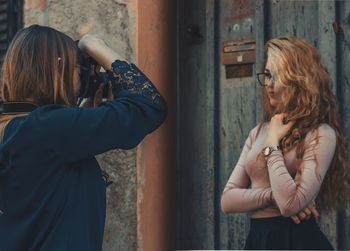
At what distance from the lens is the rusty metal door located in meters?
3.13

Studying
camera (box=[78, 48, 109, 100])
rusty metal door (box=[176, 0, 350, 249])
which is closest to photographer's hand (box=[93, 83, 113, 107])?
camera (box=[78, 48, 109, 100])

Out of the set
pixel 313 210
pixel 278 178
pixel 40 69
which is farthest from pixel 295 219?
pixel 40 69

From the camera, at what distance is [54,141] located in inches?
86.1

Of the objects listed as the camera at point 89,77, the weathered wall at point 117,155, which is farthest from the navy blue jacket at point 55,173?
the weathered wall at point 117,155

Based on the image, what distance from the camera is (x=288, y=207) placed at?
2.38 metres

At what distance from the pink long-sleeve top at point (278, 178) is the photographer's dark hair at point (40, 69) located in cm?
75

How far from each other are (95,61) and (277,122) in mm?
718

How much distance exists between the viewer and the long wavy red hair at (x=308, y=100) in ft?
8.25

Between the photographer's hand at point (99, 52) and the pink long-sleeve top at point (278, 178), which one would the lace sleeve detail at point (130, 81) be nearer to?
the photographer's hand at point (99, 52)

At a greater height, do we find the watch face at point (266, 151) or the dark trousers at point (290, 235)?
the watch face at point (266, 151)

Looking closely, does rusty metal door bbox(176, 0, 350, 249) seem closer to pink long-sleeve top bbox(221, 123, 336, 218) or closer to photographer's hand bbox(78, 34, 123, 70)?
pink long-sleeve top bbox(221, 123, 336, 218)

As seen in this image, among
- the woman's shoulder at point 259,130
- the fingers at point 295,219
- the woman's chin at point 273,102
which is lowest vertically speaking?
the fingers at point 295,219

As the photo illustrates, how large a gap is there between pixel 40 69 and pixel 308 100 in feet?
3.24

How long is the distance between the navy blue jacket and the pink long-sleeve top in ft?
1.78
